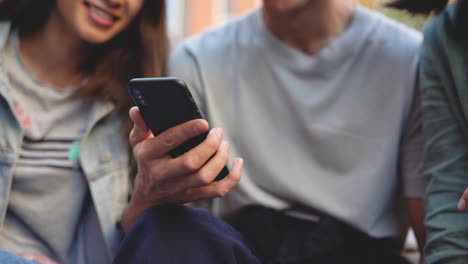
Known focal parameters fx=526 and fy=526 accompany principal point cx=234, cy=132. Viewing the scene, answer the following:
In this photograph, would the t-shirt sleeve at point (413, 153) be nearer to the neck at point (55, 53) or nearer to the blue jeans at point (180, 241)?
the blue jeans at point (180, 241)

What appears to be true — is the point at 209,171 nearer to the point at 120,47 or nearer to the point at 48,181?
the point at 48,181

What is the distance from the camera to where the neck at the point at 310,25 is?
1.44m

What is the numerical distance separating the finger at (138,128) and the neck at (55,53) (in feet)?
1.72

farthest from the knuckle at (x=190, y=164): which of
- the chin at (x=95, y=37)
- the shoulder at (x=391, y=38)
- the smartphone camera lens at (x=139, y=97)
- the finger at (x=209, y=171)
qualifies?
the shoulder at (x=391, y=38)

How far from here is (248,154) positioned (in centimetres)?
141

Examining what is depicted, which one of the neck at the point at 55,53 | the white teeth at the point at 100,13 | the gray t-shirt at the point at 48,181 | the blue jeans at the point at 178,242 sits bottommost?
the gray t-shirt at the point at 48,181

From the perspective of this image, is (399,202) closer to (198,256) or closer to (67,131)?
(198,256)

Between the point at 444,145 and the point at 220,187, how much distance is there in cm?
51

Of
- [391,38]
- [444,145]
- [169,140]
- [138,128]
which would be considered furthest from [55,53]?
[444,145]

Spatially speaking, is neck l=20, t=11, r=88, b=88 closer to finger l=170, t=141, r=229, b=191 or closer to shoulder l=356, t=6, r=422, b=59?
finger l=170, t=141, r=229, b=191

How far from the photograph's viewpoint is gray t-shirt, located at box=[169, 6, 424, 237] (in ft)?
4.43

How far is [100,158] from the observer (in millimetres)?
1319

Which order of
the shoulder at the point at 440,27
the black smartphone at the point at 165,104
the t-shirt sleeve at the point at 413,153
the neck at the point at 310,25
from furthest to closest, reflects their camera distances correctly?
the neck at the point at 310,25 < the t-shirt sleeve at the point at 413,153 < the shoulder at the point at 440,27 < the black smartphone at the point at 165,104

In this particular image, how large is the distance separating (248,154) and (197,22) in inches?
257
